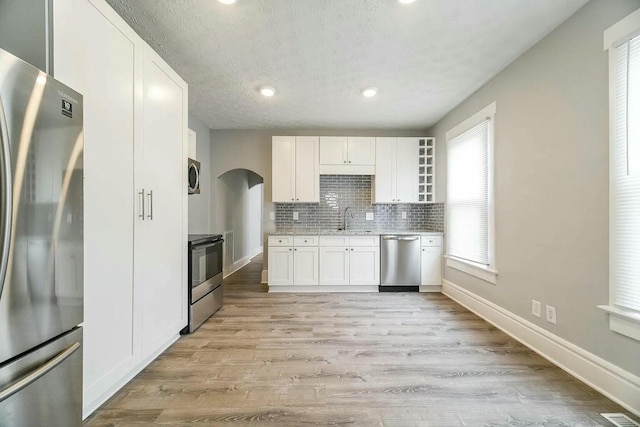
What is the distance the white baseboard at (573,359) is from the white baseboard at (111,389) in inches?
107

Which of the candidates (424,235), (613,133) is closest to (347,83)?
(613,133)

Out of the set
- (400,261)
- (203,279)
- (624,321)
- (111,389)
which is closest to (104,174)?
(111,389)

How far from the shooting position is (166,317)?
216cm

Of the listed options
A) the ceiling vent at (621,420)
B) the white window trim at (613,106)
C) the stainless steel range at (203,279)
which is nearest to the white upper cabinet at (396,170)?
the stainless steel range at (203,279)

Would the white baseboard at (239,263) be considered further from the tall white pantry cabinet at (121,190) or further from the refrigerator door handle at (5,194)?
the refrigerator door handle at (5,194)

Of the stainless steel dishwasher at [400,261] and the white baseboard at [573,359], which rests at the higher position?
the stainless steel dishwasher at [400,261]

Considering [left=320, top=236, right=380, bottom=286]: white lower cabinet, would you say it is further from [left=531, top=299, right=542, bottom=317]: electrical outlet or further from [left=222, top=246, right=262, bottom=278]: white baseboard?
[left=531, top=299, right=542, bottom=317]: electrical outlet

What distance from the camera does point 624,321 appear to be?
160 cm

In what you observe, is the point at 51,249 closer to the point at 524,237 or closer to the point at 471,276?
the point at 524,237

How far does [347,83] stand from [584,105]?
1.92 m

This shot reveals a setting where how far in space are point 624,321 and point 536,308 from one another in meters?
0.69

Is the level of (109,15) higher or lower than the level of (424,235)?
higher

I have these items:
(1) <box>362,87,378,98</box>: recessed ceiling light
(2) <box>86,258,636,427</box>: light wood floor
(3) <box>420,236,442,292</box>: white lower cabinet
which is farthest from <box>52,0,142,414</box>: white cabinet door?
(3) <box>420,236,442,292</box>: white lower cabinet

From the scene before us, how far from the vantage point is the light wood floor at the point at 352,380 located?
154cm
